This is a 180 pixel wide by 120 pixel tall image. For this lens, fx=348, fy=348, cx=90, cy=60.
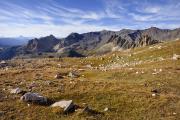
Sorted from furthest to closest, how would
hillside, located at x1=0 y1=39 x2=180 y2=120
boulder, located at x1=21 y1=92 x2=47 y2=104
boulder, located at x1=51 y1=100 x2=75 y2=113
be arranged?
boulder, located at x1=21 y1=92 x2=47 y2=104 < boulder, located at x1=51 y1=100 x2=75 y2=113 < hillside, located at x1=0 y1=39 x2=180 y2=120

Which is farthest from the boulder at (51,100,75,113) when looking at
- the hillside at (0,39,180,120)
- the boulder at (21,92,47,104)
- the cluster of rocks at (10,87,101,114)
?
the boulder at (21,92,47,104)

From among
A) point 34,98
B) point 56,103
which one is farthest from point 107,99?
point 34,98

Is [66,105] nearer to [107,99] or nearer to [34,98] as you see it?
[34,98]

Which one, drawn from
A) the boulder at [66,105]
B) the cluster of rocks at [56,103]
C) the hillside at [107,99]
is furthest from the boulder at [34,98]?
the boulder at [66,105]

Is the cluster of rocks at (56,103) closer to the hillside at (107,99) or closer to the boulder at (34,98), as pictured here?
the boulder at (34,98)

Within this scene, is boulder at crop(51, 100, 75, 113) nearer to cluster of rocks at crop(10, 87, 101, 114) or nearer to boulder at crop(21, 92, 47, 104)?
cluster of rocks at crop(10, 87, 101, 114)

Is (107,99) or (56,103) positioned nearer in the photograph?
(56,103)

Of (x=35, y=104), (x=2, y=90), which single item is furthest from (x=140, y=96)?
(x=2, y=90)

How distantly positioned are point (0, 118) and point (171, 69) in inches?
1365

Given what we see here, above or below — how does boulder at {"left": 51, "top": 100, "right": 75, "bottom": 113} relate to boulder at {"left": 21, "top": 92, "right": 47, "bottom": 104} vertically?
below

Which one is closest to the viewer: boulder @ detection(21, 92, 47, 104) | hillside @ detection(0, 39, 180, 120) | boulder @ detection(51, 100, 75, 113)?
hillside @ detection(0, 39, 180, 120)

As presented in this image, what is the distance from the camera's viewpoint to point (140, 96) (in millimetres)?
37344

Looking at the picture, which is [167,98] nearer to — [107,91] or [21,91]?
[107,91]

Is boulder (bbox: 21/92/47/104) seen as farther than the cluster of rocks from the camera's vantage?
Yes
